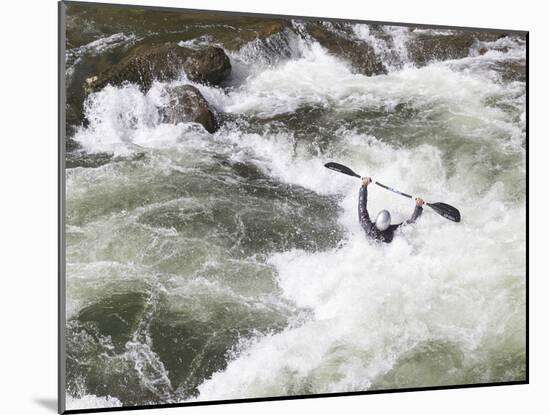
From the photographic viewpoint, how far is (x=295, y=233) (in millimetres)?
4609

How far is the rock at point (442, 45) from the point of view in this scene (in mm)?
4883

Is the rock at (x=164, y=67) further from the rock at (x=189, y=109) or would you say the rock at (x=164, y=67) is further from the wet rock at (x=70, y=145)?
the wet rock at (x=70, y=145)

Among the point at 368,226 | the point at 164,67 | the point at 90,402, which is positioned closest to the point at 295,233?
the point at 368,226

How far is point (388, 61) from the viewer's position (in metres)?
4.86

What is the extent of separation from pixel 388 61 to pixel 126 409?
235 cm

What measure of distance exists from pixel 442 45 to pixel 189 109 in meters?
1.52

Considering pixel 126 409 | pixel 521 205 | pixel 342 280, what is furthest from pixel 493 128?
pixel 126 409

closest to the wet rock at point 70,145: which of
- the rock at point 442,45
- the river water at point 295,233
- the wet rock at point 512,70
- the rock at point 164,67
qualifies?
the river water at point 295,233

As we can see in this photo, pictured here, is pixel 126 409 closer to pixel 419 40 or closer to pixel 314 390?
pixel 314 390

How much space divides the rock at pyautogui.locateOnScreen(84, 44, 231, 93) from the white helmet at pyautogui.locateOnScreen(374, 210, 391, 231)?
1129 mm

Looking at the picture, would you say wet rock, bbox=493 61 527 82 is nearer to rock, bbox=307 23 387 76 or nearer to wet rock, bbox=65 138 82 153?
rock, bbox=307 23 387 76

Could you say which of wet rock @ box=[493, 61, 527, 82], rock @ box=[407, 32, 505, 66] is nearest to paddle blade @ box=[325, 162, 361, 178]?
rock @ box=[407, 32, 505, 66]

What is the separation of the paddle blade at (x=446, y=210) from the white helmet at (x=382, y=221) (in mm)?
266

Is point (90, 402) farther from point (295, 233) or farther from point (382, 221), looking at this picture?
point (382, 221)
